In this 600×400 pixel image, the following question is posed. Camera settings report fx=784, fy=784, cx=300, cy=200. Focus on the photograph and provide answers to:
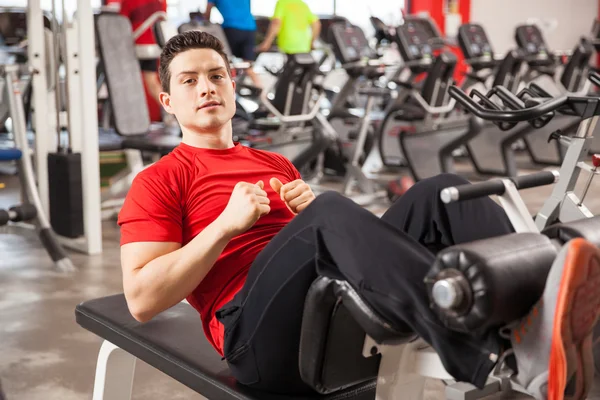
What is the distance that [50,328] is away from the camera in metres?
2.84

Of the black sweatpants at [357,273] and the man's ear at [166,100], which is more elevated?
the man's ear at [166,100]

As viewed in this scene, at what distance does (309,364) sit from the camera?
1372 mm

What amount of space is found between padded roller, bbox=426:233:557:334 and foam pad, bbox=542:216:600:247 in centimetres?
14

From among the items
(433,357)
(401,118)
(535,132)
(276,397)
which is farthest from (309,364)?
(535,132)

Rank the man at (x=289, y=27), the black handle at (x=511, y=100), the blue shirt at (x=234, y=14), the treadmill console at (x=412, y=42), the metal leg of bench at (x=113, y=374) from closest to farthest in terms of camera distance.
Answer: the metal leg of bench at (x=113, y=374) < the black handle at (x=511, y=100) < the treadmill console at (x=412, y=42) < the blue shirt at (x=234, y=14) < the man at (x=289, y=27)

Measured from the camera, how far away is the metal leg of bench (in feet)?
5.97

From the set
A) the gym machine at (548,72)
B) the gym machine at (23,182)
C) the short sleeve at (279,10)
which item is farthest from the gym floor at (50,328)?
the gym machine at (548,72)

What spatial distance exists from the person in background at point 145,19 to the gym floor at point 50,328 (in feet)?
4.98

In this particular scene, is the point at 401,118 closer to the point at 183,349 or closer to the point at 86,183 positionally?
the point at 86,183

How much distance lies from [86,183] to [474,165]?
347 cm

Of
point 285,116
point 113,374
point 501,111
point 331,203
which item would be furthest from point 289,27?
point 331,203

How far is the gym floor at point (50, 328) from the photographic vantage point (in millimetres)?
2324

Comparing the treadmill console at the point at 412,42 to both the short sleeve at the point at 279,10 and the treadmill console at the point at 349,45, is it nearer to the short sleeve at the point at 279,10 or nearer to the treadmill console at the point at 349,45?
the treadmill console at the point at 349,45

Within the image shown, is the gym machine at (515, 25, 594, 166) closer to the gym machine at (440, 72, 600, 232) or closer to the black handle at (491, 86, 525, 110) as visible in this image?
the gym machine at (440, 72, 600, 232)
